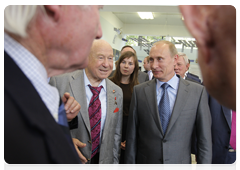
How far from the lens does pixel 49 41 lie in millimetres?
547

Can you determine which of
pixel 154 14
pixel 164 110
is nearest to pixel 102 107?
pixel 164 110

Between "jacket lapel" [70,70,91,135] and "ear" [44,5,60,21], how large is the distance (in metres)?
1.34

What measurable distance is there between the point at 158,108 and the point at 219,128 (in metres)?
0.94

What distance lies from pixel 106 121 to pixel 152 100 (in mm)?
518

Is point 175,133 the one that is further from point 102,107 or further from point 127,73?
point 127,73

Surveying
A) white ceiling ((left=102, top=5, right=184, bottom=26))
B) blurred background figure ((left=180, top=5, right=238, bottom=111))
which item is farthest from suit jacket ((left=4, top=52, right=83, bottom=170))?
white ceiling ((left=102, top=5, right=184, bottom=26))

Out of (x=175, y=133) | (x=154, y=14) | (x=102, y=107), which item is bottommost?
(x=175, y=133)

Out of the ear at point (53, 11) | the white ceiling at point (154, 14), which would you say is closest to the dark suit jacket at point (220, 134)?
the ear at point (53, 11)

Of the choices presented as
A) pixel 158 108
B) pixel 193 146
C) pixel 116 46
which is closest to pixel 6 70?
pixel 158 108

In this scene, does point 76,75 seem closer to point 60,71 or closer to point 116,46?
point 60,71

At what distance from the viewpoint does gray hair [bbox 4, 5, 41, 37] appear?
0.48 meters

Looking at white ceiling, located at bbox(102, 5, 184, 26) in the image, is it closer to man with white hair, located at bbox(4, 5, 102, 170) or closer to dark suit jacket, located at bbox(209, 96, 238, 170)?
dark suit jacket, located at bbox(209, 96, 238, 170)

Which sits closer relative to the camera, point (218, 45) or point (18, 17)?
point (218, 45)

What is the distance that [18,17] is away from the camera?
491 millimetres
